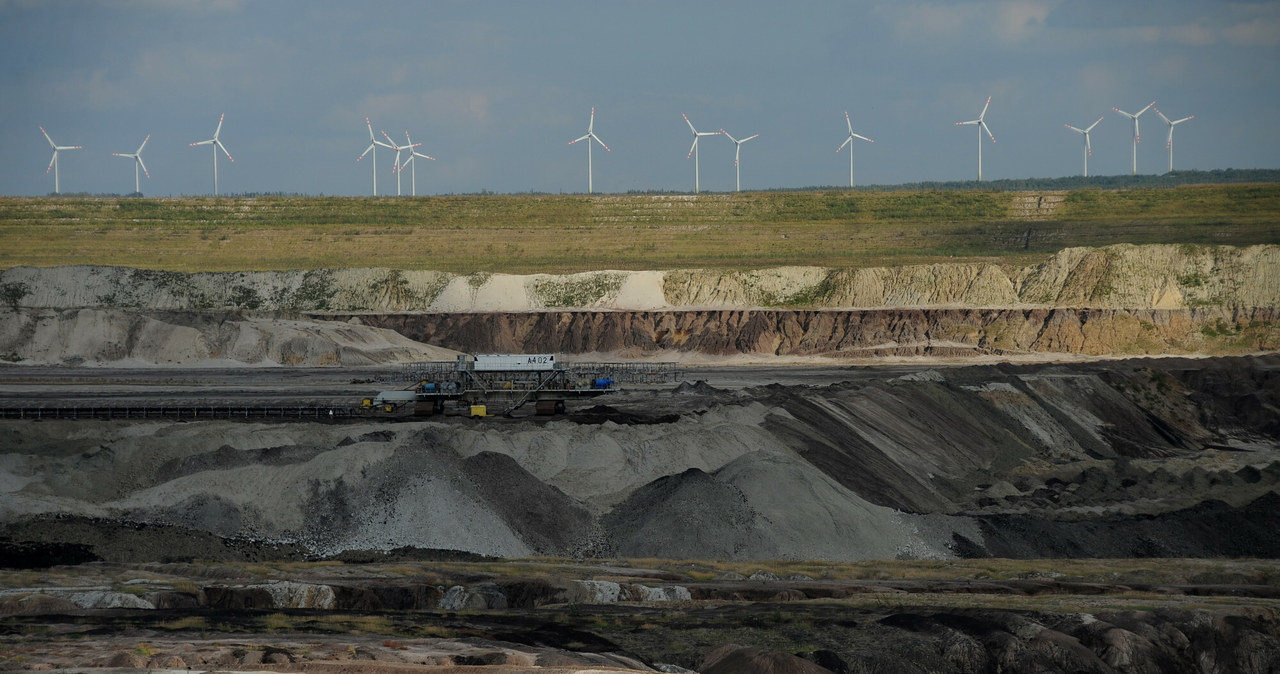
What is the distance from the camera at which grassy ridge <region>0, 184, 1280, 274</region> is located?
12794 cm

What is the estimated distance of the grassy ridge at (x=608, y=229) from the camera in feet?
420

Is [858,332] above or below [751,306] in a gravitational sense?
below

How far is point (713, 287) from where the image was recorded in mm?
115125

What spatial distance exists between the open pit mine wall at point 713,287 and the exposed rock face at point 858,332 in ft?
15.2

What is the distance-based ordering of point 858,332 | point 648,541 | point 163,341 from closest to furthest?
1. point 648,541
2. point 163,341
3. point 858,332

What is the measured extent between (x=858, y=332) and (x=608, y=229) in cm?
4560

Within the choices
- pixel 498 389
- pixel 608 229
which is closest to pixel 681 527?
pixel 498 389

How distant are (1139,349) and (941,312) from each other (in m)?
15.0

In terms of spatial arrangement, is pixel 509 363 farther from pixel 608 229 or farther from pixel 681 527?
pixel 608 229

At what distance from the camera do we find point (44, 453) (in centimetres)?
4228

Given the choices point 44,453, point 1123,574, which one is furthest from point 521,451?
point 1123,574

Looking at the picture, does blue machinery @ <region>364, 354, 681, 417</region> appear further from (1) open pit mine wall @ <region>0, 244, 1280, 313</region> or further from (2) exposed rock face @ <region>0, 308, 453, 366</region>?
(1) open pit mine wall @ <region>0, 244, 1280, 313</region>

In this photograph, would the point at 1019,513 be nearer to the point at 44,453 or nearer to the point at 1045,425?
the point at 1045,425

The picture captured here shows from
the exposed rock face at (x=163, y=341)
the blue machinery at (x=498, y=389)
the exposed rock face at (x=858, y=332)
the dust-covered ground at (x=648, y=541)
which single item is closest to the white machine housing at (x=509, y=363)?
the blue machinery at (x=498, y=389)
